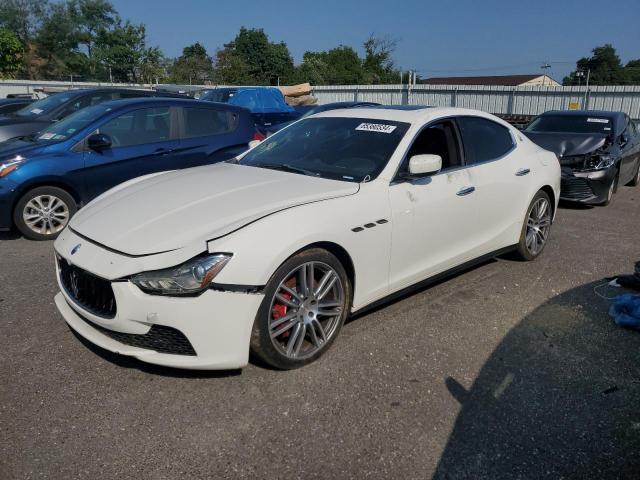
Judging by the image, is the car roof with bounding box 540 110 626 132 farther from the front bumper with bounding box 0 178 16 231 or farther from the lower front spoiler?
the front bumper with bounding box 0 178 16 231

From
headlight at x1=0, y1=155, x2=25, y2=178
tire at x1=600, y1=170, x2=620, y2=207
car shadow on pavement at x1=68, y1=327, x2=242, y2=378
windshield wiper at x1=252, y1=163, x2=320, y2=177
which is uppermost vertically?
windshield wiper at x1=252, y1=163, x2=320, y2=177

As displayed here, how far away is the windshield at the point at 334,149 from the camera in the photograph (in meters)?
3.81

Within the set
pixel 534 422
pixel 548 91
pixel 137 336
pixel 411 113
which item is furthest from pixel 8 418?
pixel 548 91

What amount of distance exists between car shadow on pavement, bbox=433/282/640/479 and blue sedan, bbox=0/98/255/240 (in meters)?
4.77

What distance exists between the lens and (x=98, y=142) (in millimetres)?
6188

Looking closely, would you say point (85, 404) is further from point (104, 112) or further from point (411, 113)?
point (104, 112)

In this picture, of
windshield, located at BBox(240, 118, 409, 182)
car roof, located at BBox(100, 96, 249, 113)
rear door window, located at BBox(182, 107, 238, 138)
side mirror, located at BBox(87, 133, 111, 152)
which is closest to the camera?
windshield, located at BBox(240, 118, 409, 182)

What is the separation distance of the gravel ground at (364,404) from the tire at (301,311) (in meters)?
0.14

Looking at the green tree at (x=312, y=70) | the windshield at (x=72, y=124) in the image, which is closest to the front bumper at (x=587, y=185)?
the windshield at (x=72, y=124)

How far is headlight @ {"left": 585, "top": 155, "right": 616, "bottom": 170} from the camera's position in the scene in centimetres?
808

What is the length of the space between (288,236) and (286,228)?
0.05 metres

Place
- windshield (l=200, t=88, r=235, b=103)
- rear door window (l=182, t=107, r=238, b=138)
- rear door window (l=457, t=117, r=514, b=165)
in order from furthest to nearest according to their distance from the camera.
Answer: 1. windshield (l=200, t=88, r=235, b=103)
2. rear door window (l=182, t=107, r=238, b=138)
3. rear door window (l=457, t=117, r=514, b=165)

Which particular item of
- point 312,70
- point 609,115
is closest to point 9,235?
point 609,115

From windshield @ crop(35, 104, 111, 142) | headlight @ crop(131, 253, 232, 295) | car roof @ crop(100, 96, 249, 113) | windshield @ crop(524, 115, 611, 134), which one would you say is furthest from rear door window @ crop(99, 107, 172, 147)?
windshield @ crop(524, 115, 611, 134)
